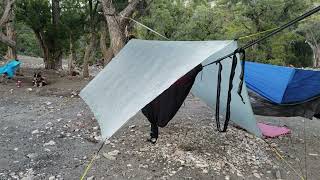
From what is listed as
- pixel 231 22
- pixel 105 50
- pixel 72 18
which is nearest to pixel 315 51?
pixel 231 22

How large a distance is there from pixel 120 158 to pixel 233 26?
31.1 feet

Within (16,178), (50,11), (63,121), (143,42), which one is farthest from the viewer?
(50,11)

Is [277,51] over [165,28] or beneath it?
beneath

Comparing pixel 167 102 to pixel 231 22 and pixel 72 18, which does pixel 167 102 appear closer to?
pixel 72 18

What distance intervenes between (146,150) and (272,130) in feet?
6.69

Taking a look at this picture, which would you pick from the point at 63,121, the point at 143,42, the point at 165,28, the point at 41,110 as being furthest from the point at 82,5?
the point at 143,42

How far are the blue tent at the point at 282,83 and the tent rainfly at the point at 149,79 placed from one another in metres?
0.53

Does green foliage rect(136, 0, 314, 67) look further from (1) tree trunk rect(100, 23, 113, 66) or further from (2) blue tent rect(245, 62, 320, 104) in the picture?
(2) blue tent rect(245, 62, 320, 104)

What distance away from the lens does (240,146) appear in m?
4.61

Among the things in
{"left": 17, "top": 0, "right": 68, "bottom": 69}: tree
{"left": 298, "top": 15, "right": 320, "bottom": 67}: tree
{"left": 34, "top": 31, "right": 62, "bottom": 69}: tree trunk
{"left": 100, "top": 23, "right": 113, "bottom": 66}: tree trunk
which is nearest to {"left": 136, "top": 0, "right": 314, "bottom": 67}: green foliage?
{"left": 100, "top": 23, "right": 113, "bottom": 66}: tree trunk

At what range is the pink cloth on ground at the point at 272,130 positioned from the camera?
5145mm

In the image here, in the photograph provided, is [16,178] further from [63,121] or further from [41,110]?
[41,110]

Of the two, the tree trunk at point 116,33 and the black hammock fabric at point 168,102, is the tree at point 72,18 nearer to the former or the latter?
the tree trunk at point 116,33

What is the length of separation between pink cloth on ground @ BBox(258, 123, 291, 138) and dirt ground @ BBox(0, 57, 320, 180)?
9 cm
